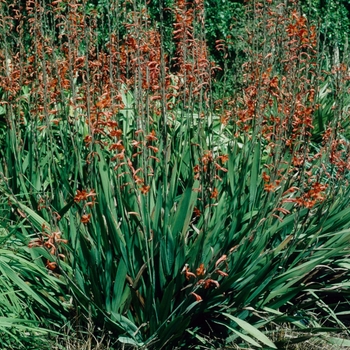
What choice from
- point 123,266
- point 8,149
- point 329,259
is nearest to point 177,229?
point 123,266

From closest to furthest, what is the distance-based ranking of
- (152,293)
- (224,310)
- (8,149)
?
(152,293) → (224,310) → (8,149)

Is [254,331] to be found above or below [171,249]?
below

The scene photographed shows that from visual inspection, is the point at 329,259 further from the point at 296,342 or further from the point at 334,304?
the point at 296,342

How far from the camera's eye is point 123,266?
3148 mm

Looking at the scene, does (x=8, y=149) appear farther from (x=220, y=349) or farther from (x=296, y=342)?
(x=296, y=342)

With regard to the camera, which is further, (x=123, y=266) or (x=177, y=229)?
(x=177, y=229)

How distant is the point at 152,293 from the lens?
10.2 ft

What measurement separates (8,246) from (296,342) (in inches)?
66.5

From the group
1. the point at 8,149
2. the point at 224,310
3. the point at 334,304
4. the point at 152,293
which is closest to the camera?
the point at 152,293

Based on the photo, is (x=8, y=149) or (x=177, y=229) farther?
(x=8, y=149)

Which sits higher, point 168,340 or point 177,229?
point 177,229

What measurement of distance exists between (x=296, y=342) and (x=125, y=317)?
2.86 feet

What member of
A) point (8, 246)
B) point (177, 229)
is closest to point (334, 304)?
point (177, 229)

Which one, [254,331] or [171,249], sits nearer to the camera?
[254,331]
